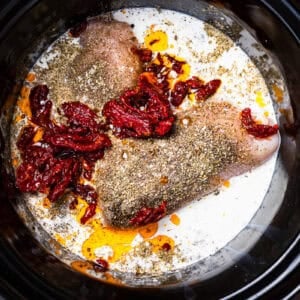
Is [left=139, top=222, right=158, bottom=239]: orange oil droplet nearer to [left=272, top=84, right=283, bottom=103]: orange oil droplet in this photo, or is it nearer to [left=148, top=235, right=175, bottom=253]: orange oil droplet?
[left=148, top=235, right=175, bottom=253]: orange oil droplet

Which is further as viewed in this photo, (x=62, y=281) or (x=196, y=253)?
(x=196, y=253)

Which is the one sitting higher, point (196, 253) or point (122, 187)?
point (122, 187)

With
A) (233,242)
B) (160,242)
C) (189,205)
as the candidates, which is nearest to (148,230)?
(160,242)

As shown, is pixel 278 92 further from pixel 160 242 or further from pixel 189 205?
pixel 160 242

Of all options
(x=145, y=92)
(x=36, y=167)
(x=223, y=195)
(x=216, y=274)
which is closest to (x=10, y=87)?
(x=36, y=167)

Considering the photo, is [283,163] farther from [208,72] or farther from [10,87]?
[10,87]

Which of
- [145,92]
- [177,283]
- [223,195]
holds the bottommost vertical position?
[177,283]
